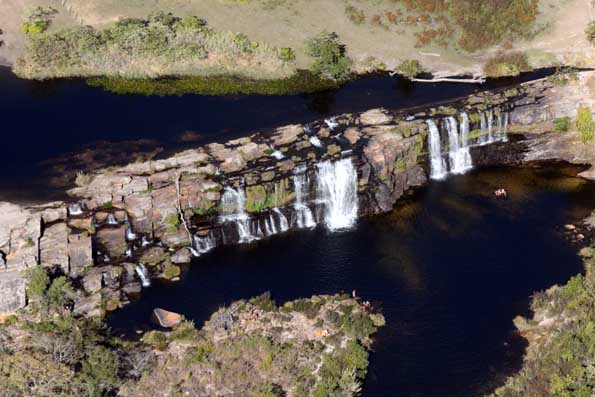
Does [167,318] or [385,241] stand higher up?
[385,241]

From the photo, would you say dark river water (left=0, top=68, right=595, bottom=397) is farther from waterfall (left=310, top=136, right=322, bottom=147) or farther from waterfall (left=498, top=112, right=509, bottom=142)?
waterfall (left=310, top=136, right=322, bottom=147)

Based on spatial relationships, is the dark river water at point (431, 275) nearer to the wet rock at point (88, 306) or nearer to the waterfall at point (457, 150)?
the wet rock at point (88, 306)

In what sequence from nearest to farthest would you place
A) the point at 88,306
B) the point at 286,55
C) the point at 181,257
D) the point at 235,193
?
the point at 88,306
the point at 181,257
the point at 235,193
the point at 286,55

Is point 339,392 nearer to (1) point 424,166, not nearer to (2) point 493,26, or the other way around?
(1) point 424,166

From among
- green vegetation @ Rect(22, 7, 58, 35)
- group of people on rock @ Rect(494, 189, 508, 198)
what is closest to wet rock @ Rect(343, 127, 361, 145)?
group of people on rock @ Rect(494, 189, 508, 198)

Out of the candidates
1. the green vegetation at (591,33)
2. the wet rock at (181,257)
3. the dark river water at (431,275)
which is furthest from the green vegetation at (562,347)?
the green vegetation at (591,33)

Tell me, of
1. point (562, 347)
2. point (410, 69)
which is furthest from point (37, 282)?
point (410, 69)

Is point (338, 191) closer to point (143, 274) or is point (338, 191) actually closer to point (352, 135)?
point (352, 135)
